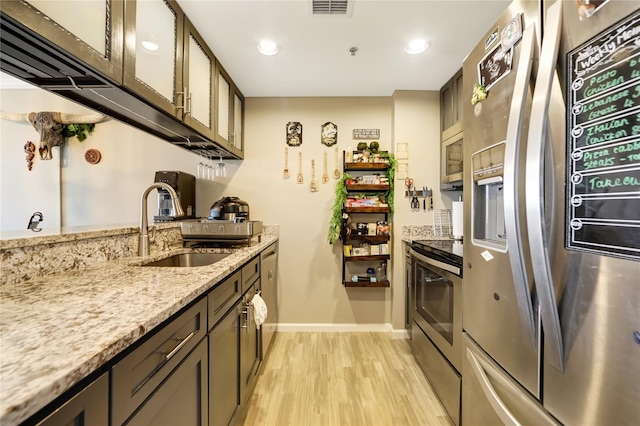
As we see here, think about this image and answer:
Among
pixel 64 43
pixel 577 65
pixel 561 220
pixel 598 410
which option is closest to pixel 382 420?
pixel 598 410

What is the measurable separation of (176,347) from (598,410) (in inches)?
46.9

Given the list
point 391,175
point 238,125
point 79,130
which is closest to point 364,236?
point 391,175

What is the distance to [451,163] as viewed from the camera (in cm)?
234

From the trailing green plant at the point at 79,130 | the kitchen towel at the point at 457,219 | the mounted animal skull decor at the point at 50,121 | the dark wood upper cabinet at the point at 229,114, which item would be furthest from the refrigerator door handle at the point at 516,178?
the trailing green plant at the point at 79,130

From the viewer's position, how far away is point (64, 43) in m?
0.84

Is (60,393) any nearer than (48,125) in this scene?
Yes

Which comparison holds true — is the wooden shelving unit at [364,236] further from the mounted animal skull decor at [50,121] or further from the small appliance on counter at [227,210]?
the mounted animal skull decor at [50,121]

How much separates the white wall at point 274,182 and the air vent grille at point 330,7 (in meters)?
1.22

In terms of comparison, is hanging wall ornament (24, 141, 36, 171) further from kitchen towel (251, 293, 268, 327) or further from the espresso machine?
kitchen towel (251, 293, 268, 327)

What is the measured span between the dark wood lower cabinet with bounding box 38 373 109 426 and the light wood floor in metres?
1.32

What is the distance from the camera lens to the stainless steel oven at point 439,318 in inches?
56.4

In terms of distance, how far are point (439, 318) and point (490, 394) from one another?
26.1 inches

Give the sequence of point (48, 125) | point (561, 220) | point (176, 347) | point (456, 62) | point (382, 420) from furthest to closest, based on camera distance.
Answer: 1. point (48, 125)
2. point (456, 62)
3. point (382, 420)
4. point (176, 347)
5. point (561, 220)

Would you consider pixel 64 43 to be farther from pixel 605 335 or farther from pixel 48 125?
pixel 48 125
